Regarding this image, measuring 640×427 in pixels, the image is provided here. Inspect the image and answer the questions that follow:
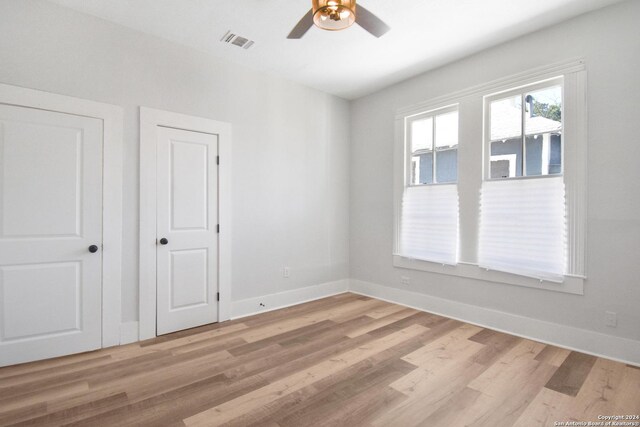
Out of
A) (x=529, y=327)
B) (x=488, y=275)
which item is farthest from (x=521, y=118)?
(x=529, y=327)

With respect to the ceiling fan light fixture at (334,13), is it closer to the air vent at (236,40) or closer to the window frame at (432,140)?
the air vent at (236,40)

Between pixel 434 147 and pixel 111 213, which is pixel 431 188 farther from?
pixel 111 213

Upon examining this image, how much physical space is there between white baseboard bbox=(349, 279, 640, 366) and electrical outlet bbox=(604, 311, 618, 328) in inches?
4.1

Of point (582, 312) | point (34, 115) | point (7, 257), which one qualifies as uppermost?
point (34, 115)

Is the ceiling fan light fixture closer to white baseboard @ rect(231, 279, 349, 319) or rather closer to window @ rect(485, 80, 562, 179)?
window @ rect(485, 80, 562, 179)

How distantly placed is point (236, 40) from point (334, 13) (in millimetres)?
1834

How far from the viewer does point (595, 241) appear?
2.79 meters

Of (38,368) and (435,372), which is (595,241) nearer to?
(435,372)

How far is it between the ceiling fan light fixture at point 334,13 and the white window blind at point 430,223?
2.56 metres

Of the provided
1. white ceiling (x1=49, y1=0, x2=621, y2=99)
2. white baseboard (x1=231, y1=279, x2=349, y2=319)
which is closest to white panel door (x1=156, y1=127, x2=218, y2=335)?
white baseboard (x1=231, y1=279, x2=349, y2=319)

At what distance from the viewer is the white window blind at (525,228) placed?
118 inches

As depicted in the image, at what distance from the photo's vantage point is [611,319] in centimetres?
270

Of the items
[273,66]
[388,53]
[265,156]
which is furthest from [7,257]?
[388,53]

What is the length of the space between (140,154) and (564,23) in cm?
437
